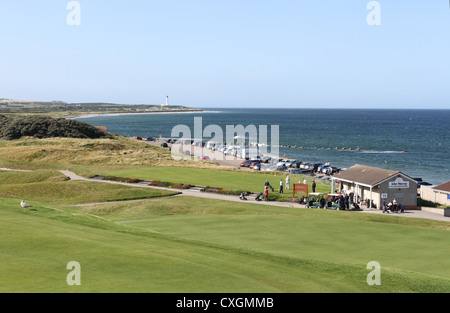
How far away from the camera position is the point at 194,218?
114 ft

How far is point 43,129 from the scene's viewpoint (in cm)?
12056

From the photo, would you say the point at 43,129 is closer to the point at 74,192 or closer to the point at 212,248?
the point at 74,192

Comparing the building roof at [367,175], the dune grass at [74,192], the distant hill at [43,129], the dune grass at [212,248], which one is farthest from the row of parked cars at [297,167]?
the distant hill at [43,129]

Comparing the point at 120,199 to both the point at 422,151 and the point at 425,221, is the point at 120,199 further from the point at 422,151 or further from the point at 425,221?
the point at 422,151

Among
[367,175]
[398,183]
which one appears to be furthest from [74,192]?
[398,183]

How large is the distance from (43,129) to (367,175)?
9714cm

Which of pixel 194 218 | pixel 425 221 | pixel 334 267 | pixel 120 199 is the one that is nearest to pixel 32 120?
pixel 120 199

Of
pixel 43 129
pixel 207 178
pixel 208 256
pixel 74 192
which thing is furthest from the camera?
pixel 43 129

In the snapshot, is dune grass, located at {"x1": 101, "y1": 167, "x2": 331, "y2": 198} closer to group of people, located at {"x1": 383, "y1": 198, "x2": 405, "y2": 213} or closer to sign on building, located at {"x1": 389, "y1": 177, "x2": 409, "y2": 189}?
group of people, located at {"x1": 383, "y1": 198, "x2": 405, "y2": 213}

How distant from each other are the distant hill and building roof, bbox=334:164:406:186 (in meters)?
88.3

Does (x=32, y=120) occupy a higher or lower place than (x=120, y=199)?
higher

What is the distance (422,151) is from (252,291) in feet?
429
